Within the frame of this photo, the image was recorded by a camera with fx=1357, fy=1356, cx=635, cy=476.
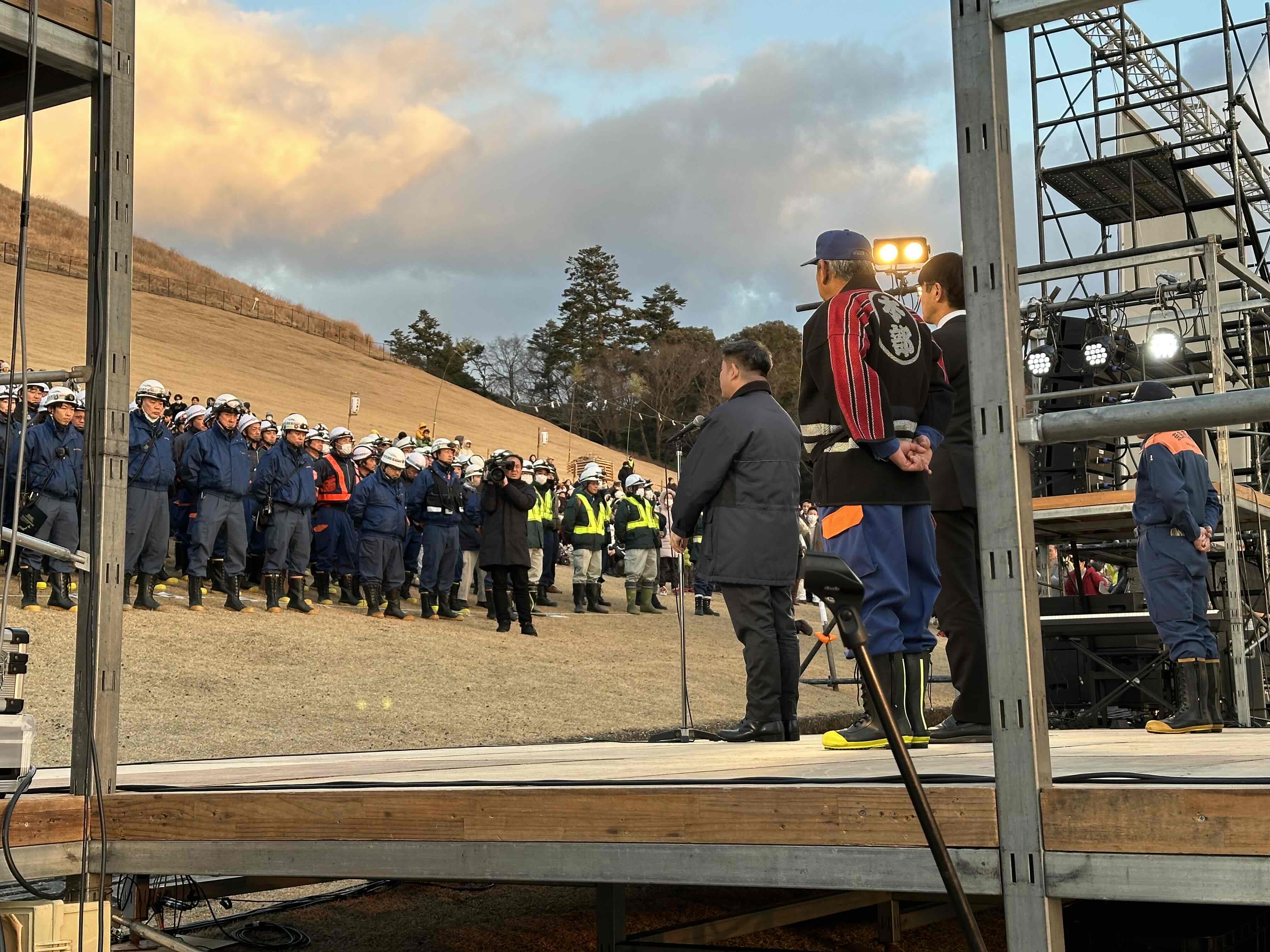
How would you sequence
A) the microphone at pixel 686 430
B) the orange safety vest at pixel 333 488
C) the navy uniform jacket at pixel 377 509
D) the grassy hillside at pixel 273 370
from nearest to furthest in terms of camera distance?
the microphone at pixel 686 430, the orange safety vest at pixel 333 488, the navy uniform jacket at pixel 377 509, the grassy hillside at pixel 273 370

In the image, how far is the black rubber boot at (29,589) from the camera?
14250 millimetres

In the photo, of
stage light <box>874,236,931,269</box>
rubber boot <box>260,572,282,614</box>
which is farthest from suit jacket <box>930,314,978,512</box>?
rubber boot <box>260,572,282,614</box>

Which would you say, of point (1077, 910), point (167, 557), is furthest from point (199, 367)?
point (1077, 910)

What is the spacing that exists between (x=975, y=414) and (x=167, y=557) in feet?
61.2

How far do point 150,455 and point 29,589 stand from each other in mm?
1888

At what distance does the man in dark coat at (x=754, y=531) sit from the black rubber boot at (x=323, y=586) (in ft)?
42.3

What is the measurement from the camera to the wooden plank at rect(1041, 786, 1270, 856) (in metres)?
2.47

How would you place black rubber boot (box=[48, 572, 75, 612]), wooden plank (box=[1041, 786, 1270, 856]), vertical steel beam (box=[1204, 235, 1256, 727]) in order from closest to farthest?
wooden plank (box=[1041, 786, 1270, 856]) → vertical steel beam (box=[1204, 235, 1256, 727]) → black rubber boot (box=[48, 572, 75, 612])

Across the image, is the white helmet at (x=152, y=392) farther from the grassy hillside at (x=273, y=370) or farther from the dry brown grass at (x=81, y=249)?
the dry brown grass at (x=81, y=249)

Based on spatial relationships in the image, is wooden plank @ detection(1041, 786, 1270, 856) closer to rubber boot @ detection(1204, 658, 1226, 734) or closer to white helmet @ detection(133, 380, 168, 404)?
rubber boot @ detection(1204, 658, 1226, 734)

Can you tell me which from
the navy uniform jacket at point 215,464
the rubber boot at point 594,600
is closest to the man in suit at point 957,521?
the navy uniform jacket at point 215,464

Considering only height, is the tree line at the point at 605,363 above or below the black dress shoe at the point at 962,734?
above

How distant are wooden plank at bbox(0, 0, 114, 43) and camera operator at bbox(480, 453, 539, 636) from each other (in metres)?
14.7

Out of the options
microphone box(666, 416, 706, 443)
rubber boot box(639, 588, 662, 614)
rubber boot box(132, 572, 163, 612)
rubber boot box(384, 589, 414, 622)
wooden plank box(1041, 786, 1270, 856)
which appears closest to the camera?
wooden plank box(1041, 786, 1270, 856)
